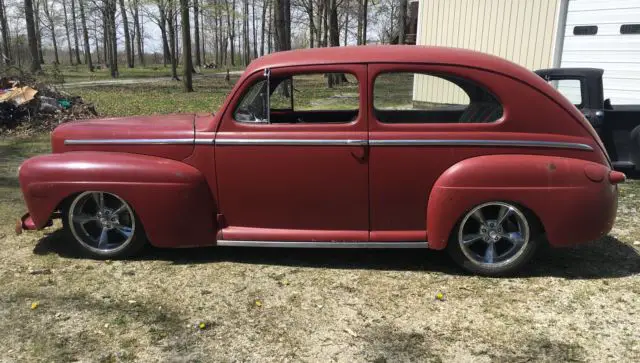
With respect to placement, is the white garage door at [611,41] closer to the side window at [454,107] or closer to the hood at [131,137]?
the side window at [454,107]

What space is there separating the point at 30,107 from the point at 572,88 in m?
10.0

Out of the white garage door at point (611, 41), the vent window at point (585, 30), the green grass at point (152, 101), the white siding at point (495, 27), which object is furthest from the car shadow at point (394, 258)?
→ the green grass at point (152, 101)

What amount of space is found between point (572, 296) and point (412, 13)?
39097 mm

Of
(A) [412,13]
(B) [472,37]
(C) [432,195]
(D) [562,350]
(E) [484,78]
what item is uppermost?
(A) [412,13]

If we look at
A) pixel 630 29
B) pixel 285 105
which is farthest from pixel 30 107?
pixel 630 29

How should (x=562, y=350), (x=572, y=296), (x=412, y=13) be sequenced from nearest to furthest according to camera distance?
(x=562, y=350)
(x=572, y=296)
(x=412, y=13)

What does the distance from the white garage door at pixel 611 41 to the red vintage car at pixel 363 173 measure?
7113 millimetres

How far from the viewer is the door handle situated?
3.82 meters

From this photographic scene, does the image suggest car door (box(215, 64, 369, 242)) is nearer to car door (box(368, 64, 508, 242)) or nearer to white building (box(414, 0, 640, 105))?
car door (box(368, 64, 508, 242))

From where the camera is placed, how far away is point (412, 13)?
1566 inches

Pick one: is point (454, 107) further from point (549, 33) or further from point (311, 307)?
point (549, 33)

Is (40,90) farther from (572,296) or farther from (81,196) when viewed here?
(572,296)

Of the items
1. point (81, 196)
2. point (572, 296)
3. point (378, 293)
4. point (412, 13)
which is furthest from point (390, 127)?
point (412, 13)

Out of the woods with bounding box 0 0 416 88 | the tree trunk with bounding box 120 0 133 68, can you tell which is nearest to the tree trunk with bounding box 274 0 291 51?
the woods with bounding box 0 0 416 88
